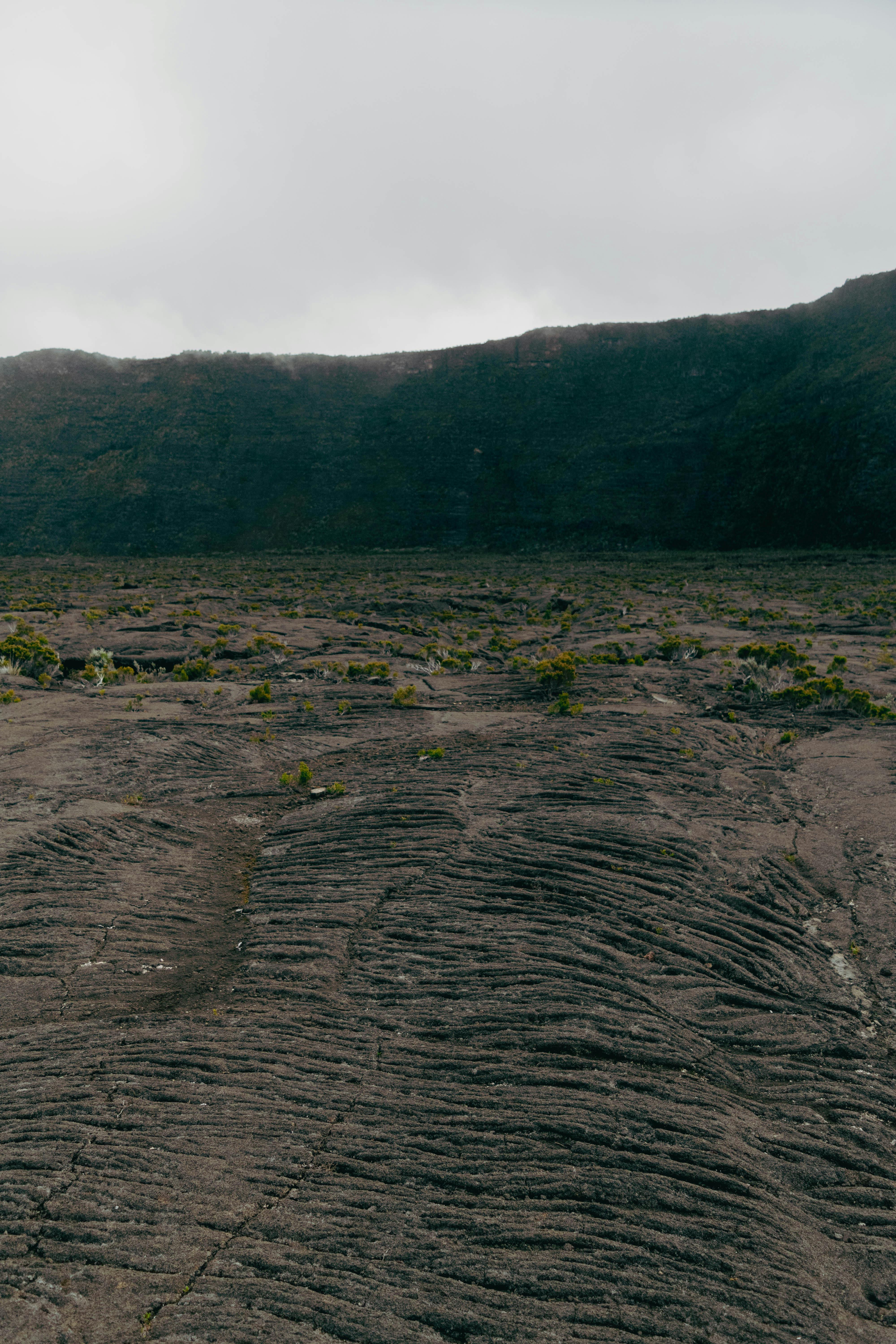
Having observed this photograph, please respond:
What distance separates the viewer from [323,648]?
2061 cm

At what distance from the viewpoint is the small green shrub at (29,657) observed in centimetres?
1705

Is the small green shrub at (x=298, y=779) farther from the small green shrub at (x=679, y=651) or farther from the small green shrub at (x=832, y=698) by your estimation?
the small green shrub at (x=679, y=651)

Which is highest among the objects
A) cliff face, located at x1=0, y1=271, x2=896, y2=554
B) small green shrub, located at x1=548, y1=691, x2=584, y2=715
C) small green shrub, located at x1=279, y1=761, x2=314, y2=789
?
cliff face, located at x1=0, y1=271, x2=896, y2=554

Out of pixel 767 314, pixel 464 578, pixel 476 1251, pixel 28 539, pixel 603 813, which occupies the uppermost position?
pixel 767 314

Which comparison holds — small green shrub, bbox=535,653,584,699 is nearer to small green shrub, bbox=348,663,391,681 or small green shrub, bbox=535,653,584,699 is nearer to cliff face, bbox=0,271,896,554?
small green shrub, bbox=348,663,391,681

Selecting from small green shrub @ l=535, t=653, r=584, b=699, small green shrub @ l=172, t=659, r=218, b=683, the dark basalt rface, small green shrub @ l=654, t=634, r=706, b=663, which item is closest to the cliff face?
small green shrub @ l=654, t=634, r=706, b=663

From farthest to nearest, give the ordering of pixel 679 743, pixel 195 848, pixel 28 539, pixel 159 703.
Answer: pixel 28 539
pixel 159 703
pixel 679 743
pixel 195 848

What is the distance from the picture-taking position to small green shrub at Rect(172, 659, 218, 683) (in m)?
16.6

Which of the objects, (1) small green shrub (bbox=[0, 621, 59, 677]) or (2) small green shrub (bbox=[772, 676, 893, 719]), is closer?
(2) small green shrub (bbox=[772, 676, 893, 719])

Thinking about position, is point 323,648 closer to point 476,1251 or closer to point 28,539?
point 476,1251

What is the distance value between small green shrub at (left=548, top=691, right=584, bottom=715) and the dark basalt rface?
449 mm

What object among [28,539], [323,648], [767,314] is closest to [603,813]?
[323,648]

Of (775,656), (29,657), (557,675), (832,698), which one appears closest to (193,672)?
(29,657)

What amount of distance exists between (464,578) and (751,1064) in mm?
33806
